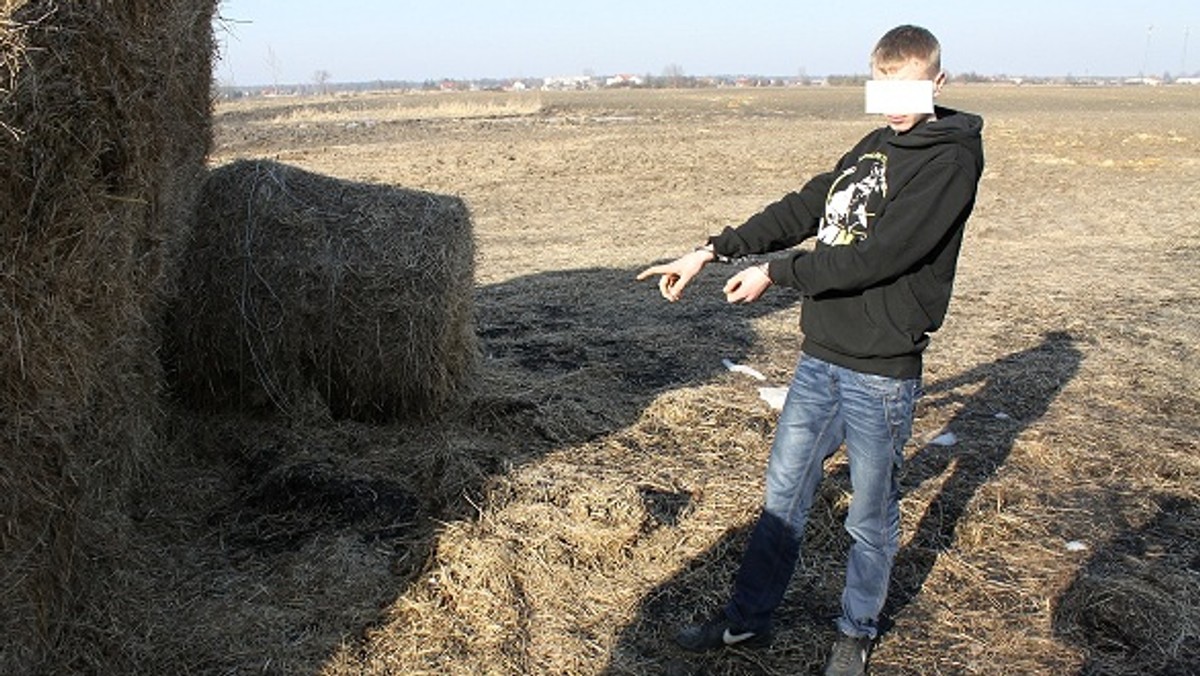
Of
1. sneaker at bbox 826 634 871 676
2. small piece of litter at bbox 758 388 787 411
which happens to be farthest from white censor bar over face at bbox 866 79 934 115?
small piece of litter at bbox 758 388 787 411

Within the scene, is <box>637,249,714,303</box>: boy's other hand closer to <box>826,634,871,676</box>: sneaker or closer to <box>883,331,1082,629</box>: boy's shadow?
<box>826,634,871,676</box>: sneaker

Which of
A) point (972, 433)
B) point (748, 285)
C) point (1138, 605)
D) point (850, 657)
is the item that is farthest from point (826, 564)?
point (972, 433)

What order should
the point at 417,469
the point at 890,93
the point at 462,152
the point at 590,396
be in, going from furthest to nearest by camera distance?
the point at 462,152, the point at 590,396, the point at 417,469, the point at 890,93

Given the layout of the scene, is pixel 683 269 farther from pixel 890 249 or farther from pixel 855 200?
pixel 890 249

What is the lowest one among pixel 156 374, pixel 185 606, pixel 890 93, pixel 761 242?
pixel 185 606

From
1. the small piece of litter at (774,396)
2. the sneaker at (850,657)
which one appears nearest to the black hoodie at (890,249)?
the sneaker at (850,657)

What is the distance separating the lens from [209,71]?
15.6 ft

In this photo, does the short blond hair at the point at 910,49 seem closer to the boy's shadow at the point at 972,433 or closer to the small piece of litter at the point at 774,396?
the boy's shadow at the point at 972,433

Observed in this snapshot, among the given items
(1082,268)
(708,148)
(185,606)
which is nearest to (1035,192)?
(1082,268)

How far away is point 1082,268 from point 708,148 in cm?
1333

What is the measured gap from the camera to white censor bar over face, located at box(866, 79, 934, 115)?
291 cm

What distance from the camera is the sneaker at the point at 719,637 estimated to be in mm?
3391

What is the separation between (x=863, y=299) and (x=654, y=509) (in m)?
1.66

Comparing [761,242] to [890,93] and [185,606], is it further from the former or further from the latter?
[185,606]
